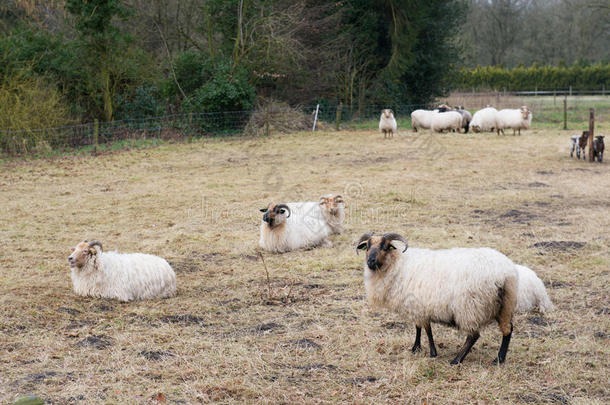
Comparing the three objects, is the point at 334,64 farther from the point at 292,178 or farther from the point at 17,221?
the point at 17,221

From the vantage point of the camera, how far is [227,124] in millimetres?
23031

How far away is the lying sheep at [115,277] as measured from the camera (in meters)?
6.73

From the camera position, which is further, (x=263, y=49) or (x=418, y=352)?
(x=263, y=49)

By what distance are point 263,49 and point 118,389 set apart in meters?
20.8

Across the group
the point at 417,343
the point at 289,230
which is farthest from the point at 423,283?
the point at 289,230

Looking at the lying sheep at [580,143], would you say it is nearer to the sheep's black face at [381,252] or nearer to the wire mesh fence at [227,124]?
the wire mesh fence at [227,124]

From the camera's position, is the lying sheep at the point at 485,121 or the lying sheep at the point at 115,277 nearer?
the lying sheep at the point at 115,277

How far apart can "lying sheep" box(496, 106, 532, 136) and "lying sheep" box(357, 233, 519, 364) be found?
64.0ft

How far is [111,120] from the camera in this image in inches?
824

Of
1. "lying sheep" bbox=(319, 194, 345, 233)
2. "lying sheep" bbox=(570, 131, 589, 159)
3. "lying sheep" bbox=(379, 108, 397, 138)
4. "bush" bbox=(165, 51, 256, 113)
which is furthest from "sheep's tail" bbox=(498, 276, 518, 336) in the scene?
"bush" bbox=(165, 51, 256, 113)

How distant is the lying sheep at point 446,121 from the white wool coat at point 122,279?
19.2 meters

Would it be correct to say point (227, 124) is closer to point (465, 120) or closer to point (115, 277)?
point (465, 120)

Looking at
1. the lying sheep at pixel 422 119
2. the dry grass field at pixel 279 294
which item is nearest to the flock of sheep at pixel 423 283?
the dry grass field at pixel 279 294

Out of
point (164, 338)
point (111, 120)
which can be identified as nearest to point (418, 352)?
point (164, 338)
